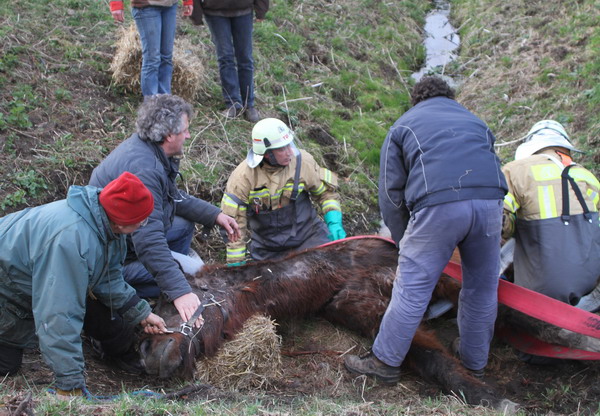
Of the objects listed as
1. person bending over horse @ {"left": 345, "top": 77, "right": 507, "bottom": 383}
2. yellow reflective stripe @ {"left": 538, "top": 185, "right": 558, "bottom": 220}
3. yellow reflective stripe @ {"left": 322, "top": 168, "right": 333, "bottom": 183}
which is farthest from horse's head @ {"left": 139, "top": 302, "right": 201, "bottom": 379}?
yellow reflective stripe @ {"left": 538, "top": 185, "right": 558, "bottom": 220}

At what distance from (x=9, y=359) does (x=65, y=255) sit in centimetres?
107

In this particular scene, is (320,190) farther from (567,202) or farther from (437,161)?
(567,202)

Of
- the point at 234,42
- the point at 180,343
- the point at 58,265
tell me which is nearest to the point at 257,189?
the point at 180,343

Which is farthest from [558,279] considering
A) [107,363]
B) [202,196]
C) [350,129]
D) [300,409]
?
[350,129]

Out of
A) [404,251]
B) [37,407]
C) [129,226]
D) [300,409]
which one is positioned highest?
[129,226]

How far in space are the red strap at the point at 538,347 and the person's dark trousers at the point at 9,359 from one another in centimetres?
368

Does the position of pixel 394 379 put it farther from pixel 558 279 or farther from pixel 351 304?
pixel 558 279

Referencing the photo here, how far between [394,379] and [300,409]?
3.75 ft

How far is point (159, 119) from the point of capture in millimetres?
4555

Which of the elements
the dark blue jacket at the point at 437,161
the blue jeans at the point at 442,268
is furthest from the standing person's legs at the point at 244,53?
the blue jeans at the point at 442,268

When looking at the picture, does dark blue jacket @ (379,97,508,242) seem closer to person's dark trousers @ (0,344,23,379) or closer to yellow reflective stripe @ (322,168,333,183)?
yellow reflective stripe @ (322,168,333,183)

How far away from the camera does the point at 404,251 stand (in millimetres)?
4102

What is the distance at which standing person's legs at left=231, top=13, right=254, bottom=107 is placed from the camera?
293 inches

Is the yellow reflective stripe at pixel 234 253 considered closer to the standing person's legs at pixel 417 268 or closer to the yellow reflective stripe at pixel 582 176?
the standing person's legs at pixel 417 268
